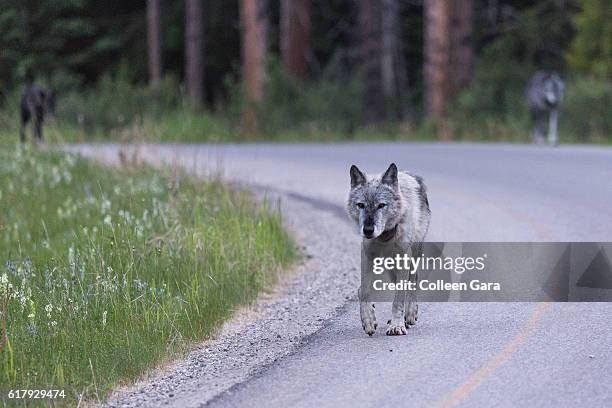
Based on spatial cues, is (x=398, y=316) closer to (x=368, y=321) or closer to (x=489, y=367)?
(x=368, y=321)

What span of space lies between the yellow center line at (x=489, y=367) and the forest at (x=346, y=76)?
1025 centimetres

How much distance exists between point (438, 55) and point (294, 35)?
30.5 ft

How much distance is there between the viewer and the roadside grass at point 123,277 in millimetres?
8445

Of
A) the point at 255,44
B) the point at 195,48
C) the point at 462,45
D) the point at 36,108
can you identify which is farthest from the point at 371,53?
the point at 36,108

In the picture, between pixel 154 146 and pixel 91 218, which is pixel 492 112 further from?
pixel 91 218

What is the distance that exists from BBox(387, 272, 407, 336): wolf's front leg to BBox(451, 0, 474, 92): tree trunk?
2376 cm

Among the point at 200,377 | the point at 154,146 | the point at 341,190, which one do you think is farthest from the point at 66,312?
the point at 341,190

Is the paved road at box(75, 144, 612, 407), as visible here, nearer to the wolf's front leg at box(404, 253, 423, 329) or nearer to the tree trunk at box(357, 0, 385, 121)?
the wolf's front leg at box(404, 253, 423, 329)

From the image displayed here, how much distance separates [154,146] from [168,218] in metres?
4.47

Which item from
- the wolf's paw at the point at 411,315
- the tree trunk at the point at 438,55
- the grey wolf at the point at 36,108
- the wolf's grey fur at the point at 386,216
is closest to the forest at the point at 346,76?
the tree trunk at the point at 438,55

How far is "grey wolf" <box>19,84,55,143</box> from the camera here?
22.5m

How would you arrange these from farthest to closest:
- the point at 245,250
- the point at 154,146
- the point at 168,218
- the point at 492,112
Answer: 1. the point at 492,112
2. the point at 154,146
3. the point at 168,218
4. the point at 245,250

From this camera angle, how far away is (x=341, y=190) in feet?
63.1

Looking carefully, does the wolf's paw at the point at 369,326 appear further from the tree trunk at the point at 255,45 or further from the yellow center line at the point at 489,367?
the tree trunk at the point at 255,45
